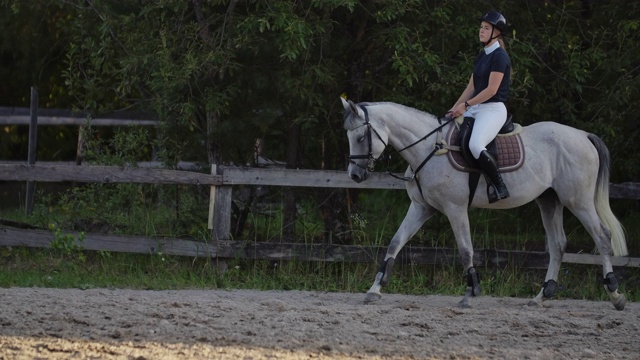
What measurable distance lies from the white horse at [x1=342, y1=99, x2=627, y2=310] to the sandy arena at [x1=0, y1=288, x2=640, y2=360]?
0.55 meters

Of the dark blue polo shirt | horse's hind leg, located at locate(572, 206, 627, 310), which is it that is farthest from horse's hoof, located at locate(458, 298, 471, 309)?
the dark blue polo shirt

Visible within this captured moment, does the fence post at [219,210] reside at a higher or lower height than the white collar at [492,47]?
lower

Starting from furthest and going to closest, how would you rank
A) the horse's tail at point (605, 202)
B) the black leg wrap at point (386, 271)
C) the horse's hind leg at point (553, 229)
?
1. the horse's hind leg at point (553, 229)
2. the horse's tail at point (605, 202)
3. the black leg wrap at point (386, 271)

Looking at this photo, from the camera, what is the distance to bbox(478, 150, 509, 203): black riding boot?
371 inches

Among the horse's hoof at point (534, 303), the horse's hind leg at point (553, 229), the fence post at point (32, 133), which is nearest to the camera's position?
the horse's hoof at point (534, 303)

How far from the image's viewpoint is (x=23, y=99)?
21125 millimetres

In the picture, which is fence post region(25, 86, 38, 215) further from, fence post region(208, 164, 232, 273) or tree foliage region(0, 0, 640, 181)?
fence post region(208, 164, 232, 273)

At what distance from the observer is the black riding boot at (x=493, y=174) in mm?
9430

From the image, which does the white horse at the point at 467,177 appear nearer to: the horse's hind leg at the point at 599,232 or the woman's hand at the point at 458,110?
the horse's hind leg at the point at 599,232

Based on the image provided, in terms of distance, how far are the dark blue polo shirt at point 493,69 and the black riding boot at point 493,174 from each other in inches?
22.8

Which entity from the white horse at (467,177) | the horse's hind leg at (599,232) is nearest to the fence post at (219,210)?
the white horse at (467,177)

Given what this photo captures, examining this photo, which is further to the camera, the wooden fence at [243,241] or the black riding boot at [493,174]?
the wooden fence at [243,241]

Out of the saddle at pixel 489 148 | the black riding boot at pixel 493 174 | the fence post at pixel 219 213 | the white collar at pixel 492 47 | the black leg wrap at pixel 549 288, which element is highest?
the white collar at pixel 492 47

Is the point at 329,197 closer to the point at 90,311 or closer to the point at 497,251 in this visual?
the point at 497,251
